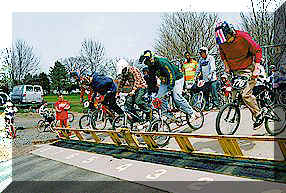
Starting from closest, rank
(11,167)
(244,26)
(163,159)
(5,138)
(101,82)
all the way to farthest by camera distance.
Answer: (163,159) < (11,167) < (101,82) < (5,138) < (244,26)

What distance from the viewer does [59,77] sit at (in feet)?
35.3

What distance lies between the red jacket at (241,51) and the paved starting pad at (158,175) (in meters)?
2.19

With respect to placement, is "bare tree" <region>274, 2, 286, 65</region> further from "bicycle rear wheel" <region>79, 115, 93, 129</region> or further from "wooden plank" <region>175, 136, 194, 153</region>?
A: "wooden plank" <region>175, 136, 194, 153</region>

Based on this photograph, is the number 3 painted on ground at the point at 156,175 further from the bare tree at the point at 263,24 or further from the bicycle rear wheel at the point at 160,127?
the bare tree at the point at 263,24

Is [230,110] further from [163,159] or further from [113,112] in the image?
[113,112]

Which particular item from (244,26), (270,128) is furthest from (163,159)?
(244,26)

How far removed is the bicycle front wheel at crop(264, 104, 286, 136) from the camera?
4.82m

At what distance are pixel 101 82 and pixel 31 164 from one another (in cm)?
299

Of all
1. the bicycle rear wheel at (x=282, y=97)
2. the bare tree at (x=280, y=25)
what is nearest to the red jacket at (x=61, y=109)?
the bicycle rear wheel at (x=282, y=97)

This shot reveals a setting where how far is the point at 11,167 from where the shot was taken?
22.4ft

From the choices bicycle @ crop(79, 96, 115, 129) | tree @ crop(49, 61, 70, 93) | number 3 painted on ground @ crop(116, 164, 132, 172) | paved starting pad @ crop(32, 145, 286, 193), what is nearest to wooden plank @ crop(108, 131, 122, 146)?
paved starting pad @ crop(32, 145, 286, 193)

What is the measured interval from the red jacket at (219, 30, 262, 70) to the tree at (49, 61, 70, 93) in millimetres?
6437

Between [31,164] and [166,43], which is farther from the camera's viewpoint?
[166,43]

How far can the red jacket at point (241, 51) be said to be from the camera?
4.81m
